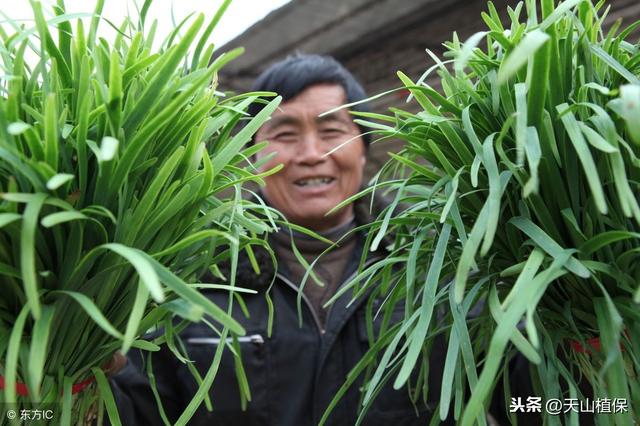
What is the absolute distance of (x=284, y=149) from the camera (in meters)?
1.07

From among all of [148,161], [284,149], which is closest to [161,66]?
[148,161]

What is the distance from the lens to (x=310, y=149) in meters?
1.04

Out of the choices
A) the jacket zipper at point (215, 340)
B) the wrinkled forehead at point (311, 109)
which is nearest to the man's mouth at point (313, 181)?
the wrinkled forehead at point (311, 109)

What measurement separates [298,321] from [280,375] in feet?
0.35

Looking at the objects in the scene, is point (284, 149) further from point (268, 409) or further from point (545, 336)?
point (545, 336)

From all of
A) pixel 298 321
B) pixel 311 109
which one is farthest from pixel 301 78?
pixel 298 321

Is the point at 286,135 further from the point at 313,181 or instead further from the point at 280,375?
the point at 280,375

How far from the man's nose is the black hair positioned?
0.08m

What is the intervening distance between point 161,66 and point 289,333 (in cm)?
67

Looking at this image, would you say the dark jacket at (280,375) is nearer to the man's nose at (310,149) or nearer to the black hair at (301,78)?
the man's nose at (310,149)

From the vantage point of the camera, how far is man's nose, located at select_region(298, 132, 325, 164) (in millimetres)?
1044

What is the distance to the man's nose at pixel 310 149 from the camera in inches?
41.1

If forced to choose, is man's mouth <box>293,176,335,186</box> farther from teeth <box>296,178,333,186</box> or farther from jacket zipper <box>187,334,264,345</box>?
jacket zipper <box>187,334,264,345</box>

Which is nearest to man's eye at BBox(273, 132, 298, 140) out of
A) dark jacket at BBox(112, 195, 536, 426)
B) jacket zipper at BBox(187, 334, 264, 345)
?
dark jacket at BBox(112, 195, 536, 426)
